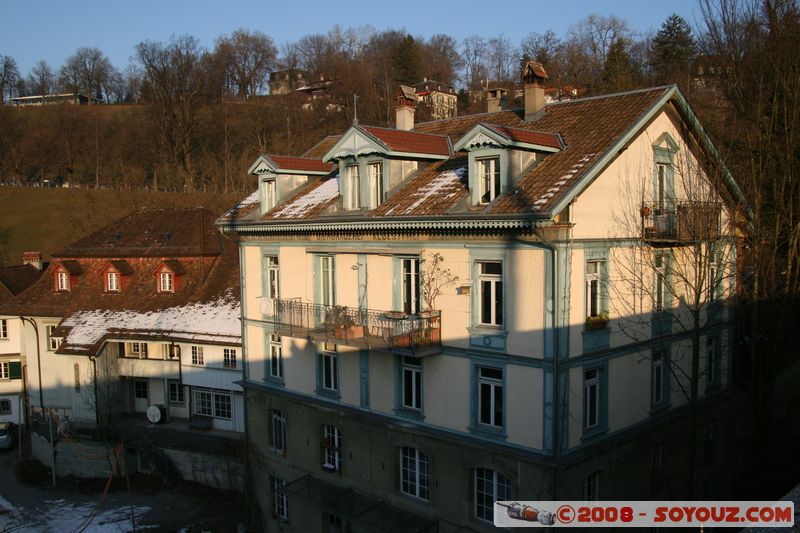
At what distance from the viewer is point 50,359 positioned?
117ft

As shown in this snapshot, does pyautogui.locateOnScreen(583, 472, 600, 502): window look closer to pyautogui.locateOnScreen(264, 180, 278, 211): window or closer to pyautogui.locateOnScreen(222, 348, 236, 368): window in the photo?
pyautogui.locateOnScreen(264, 180, 278, 211): window

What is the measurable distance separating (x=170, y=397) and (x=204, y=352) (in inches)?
152

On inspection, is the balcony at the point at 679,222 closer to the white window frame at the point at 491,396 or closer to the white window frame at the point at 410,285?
the white window frame at the point at 491,396

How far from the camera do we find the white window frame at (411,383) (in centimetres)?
1808

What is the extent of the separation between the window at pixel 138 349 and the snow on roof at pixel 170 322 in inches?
33.0

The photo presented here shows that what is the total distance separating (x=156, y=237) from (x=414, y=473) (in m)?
25.5

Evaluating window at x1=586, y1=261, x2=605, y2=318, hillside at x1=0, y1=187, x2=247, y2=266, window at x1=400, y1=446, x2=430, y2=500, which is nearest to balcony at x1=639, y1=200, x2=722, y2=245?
window at x1=586, y1=261, x2=605, y2=318

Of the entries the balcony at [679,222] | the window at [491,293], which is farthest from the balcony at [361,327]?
the balcony at [679,222]

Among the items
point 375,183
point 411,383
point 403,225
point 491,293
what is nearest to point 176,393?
point 411,383

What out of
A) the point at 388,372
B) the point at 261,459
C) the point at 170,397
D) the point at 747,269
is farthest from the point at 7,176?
the point at 747,269

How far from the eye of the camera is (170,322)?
1315 inches

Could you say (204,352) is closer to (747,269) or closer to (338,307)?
(338,307)

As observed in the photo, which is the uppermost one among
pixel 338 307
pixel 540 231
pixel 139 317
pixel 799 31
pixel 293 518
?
pixel 799 31

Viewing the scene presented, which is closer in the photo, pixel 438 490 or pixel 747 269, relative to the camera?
pixel 438 490
